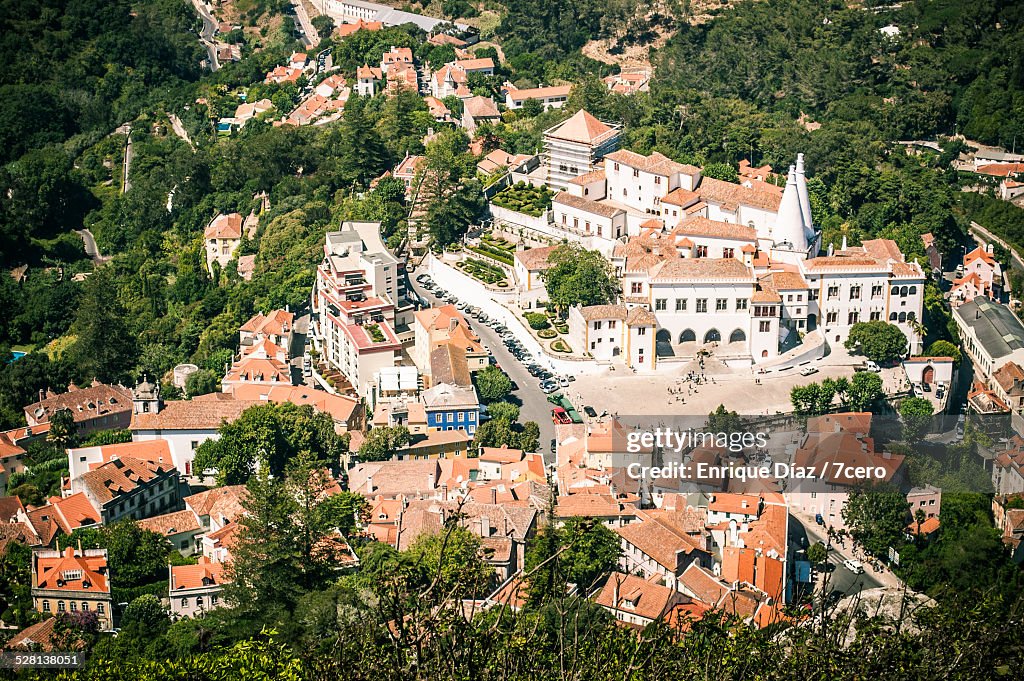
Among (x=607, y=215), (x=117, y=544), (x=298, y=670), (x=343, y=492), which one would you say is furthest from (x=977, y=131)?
(x=298, y=670)

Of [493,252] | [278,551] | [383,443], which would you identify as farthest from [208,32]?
[278,551]

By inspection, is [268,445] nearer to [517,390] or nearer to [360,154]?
[517,390]

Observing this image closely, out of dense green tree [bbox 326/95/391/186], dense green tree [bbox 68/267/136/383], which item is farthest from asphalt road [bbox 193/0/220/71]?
dense green tree [bbox 68/267/136/383]

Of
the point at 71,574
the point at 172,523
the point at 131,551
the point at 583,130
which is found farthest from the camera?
the point at 583,130

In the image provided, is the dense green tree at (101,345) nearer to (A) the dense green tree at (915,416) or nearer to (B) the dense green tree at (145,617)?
(B) the dense green tree at (145,617)

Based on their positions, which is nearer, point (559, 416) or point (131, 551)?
point (131, 551)

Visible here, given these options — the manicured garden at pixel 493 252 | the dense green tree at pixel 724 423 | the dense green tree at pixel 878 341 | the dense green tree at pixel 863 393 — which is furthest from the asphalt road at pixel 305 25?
the dense green tree at pixel 724 423

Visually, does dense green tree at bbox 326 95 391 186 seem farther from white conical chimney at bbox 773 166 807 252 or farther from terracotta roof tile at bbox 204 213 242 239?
white conical chimney at bbox 773 166 807 252
